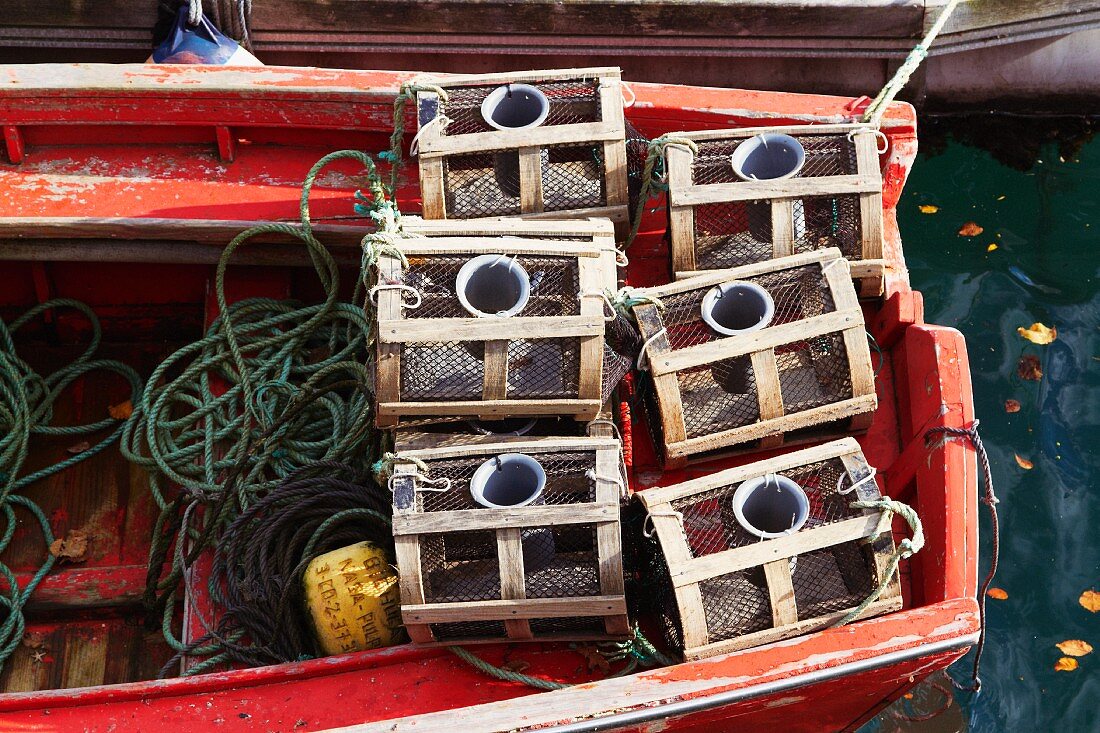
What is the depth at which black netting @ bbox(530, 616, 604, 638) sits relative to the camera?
12.8 ft

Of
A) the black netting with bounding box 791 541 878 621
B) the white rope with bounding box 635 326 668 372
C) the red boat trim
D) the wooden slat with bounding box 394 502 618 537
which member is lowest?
the red boat trim

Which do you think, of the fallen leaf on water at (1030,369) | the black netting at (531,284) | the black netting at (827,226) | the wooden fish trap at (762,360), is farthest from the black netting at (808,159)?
the fallen leaf on water at (1030,369)

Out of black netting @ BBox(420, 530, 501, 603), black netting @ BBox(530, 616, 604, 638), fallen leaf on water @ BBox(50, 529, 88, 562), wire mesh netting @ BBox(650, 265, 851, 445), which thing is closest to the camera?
black netting @ BBox(420, 530, 501, 603)

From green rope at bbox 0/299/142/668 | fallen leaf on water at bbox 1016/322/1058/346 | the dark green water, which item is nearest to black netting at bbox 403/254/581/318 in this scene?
green rope at bbox 0/299/142/668

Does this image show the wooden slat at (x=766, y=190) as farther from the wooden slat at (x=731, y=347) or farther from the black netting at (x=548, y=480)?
the black netting at (x=548, y=480)

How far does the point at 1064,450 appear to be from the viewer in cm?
617

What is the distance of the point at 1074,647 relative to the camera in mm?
5621

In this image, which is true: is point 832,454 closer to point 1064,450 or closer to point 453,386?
point 453,386

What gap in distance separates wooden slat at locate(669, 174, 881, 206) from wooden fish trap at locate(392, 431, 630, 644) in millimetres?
1032

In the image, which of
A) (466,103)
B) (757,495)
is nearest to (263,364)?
(466,103)

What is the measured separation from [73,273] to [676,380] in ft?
9.93

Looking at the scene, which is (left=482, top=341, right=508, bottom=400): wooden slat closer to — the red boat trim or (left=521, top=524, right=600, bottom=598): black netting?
(left=521, top=524, right=600, bottom=598): black netting

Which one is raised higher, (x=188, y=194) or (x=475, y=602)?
(x=188, y=194)

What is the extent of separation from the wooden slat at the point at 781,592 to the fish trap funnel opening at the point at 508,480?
73 cm
